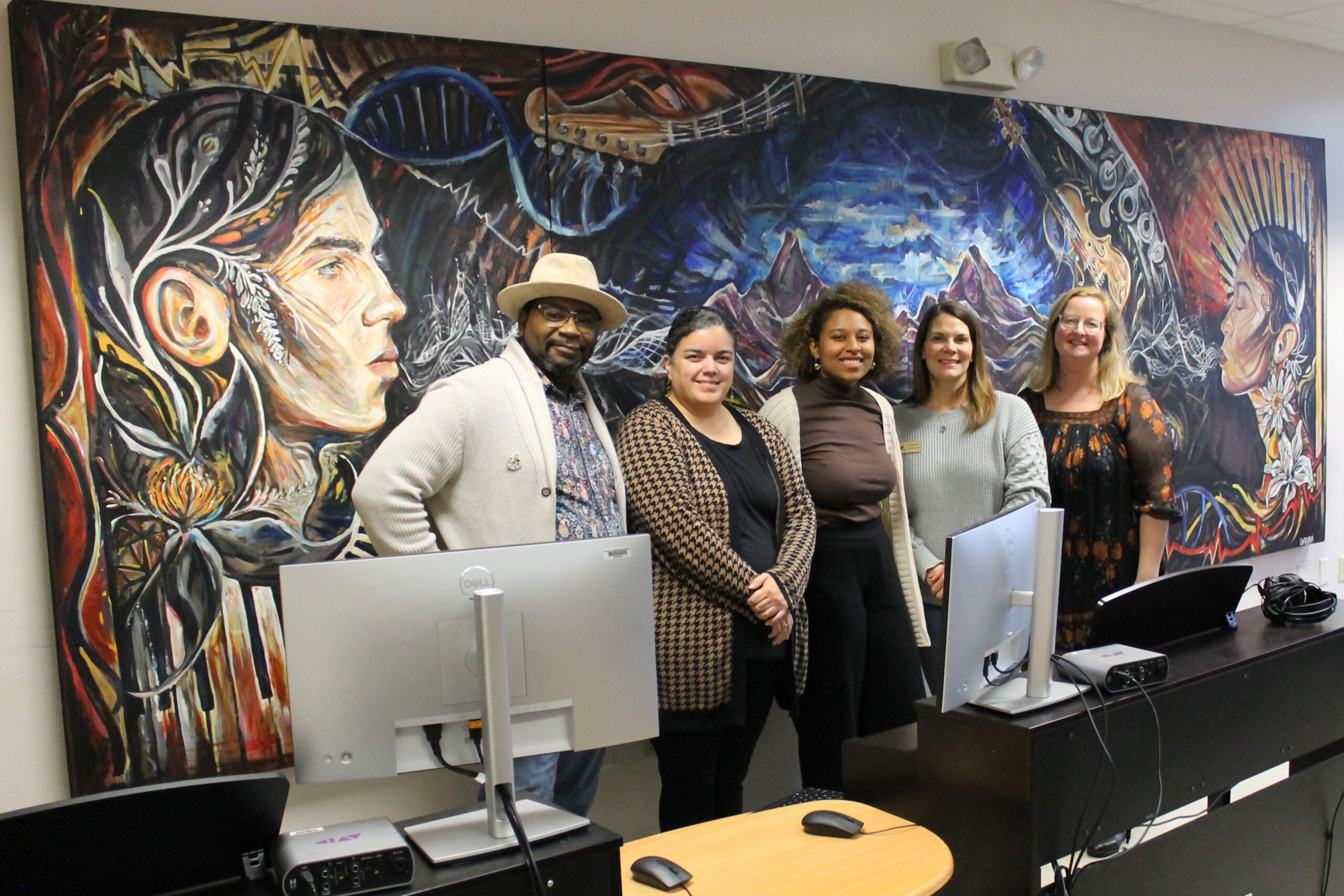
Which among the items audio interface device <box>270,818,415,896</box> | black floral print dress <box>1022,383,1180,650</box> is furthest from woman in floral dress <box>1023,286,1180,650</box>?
audio interface device <box>270,818,415,896</box>

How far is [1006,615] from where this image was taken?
1854 mm

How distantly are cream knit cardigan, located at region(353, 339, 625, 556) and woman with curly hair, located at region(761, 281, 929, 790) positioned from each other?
0.86 metres

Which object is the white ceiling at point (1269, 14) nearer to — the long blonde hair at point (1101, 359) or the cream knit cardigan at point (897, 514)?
the long blonde hair at point (1101, 359)

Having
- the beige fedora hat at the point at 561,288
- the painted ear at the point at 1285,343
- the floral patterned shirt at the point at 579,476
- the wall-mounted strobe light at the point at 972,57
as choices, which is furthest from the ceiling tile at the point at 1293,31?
the floral patterned shirt at the point at 579,476

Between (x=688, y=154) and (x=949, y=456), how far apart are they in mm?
1207

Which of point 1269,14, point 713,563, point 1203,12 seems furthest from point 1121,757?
point 1269,14

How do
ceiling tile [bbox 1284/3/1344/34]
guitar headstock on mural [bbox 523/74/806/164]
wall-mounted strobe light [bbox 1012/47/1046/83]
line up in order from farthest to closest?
ceiling tile [bbox 1284/3/1344/34], wall-mounted strobe light [bbox 1012/47/1046/83], guitar headstock on mural [bbox 523/74/806/164]

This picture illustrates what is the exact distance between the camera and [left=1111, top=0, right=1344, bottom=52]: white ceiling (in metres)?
4.01

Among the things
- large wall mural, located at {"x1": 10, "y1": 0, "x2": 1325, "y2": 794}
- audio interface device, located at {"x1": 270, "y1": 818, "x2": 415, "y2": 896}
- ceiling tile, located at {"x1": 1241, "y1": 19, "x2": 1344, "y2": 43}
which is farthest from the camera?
ceiling tile, located at {"x1": 1241, "y1": 19, "x2": 1344, "y2": 43}

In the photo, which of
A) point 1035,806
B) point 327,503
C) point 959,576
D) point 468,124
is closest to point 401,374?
point 327,503

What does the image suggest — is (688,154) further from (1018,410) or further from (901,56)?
(1018,410)

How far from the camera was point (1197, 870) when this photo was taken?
6.88 feet

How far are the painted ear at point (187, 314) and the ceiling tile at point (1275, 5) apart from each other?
3914mm

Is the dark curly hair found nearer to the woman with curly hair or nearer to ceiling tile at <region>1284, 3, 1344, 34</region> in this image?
the woman with curly hair
